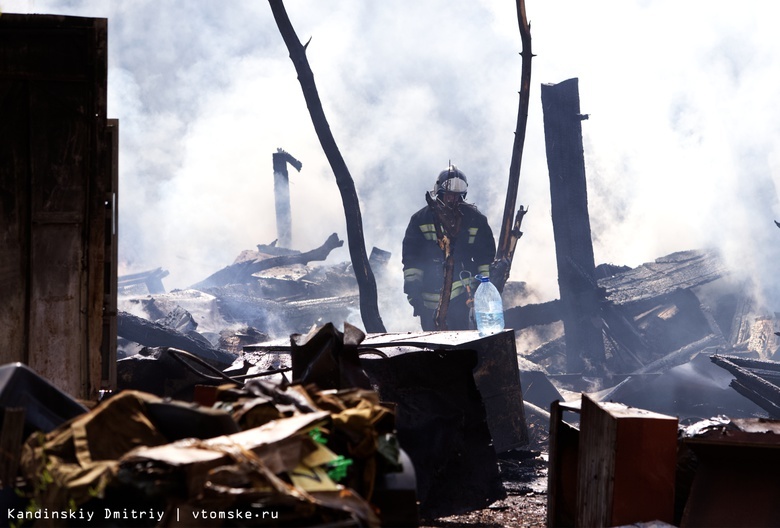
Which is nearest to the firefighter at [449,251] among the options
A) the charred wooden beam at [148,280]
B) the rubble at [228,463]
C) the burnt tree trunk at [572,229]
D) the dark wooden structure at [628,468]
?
the burnt tree trunk at [572,229]

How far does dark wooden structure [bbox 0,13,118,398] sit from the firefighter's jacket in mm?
5364

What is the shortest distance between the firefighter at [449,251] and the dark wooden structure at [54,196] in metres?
5.36

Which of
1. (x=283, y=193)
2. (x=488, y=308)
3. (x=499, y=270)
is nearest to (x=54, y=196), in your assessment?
(x=488, y=308)

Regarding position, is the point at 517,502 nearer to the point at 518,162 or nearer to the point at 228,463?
the point at 228,463

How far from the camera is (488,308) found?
7.75m

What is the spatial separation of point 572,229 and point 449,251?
11.9 ft

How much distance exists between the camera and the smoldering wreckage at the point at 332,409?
1.83m

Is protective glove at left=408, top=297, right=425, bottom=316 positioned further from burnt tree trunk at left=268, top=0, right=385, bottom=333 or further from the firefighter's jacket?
burnt tree trunk at left=268, top=0, right=385, bottom=333

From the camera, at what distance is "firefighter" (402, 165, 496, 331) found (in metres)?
9.70

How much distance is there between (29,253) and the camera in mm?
4723

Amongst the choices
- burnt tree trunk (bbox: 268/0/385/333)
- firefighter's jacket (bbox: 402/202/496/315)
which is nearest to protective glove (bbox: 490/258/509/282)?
firefighter's jacket (bbox: 402/202/496/315)

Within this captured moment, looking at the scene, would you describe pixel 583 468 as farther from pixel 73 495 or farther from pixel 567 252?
pixel 567 252

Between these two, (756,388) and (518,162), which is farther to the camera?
(518,162)

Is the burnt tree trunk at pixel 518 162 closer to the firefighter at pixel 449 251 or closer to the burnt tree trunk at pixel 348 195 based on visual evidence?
the firefighter at pixel 449 251
